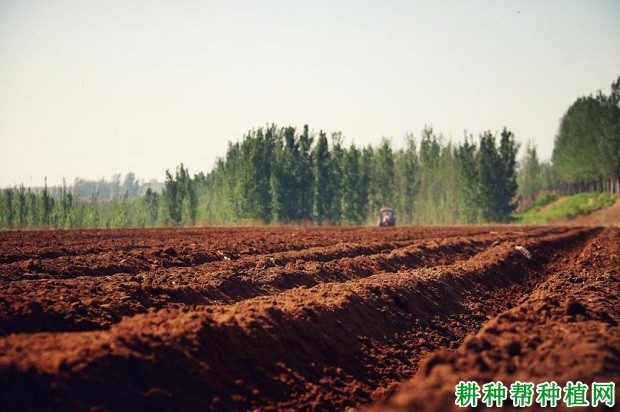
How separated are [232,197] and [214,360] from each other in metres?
62.3

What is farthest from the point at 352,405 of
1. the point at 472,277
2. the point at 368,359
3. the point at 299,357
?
the point at 472,277

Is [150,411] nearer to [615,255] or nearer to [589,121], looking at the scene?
[615,255]

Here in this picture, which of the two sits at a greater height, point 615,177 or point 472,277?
point 615,177

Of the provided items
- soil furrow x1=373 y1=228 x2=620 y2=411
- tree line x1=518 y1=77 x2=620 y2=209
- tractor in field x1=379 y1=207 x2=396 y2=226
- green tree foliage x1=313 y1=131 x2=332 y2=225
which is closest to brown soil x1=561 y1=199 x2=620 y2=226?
tree line x1=518 y1=77 x2=620 y2=209

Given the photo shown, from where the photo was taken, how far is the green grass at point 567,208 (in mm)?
69938

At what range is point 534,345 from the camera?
760cm

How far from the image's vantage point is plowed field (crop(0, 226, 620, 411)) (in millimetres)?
6684

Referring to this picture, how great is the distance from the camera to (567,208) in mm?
74062

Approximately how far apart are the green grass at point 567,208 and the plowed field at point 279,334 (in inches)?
2163

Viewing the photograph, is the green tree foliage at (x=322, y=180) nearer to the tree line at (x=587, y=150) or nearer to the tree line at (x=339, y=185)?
the tree line at (x=339, y=185)

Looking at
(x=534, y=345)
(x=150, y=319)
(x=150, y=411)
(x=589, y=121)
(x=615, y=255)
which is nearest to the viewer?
(x=150, y=411)

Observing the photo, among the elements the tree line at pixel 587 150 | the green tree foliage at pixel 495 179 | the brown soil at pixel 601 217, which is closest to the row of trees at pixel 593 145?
the tree line at pixel 587 150

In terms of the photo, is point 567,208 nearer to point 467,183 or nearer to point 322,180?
point 467,183

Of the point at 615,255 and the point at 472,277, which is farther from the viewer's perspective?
the point at 615,255
